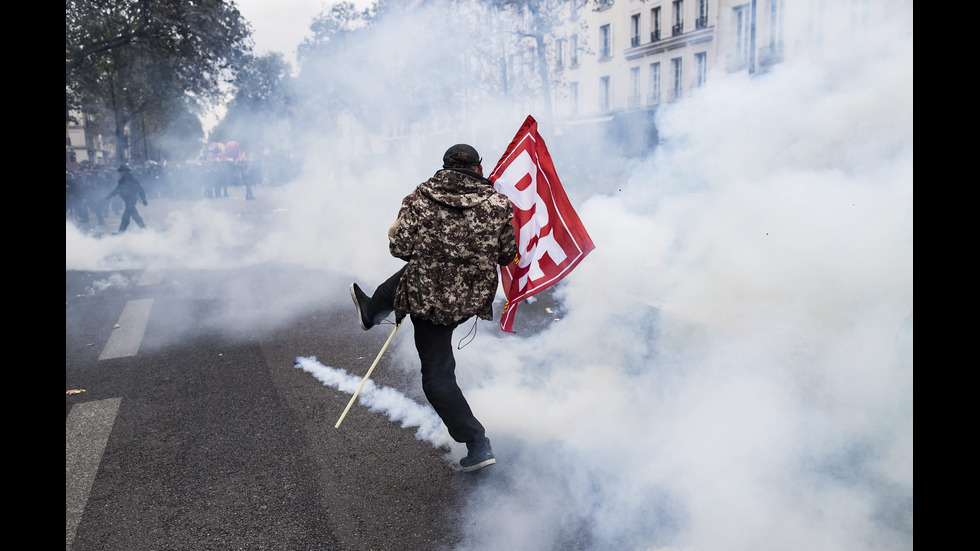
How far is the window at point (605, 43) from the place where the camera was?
2347 cm

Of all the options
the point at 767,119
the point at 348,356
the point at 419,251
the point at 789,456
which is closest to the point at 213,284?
the point at 348,356

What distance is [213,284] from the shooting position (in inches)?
312

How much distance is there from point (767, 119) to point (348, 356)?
11.8 ft

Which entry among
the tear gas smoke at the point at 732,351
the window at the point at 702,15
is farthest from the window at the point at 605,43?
the tear gas smoke at the point at 732,351

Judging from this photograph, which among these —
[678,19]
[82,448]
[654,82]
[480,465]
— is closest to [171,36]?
[82,448]

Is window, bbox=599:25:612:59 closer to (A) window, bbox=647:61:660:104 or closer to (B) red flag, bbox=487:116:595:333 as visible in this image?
(A) window, bbox=647:61:660:104

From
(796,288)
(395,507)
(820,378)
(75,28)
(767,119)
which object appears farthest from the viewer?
(75,28)

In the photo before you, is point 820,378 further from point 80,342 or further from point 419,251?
point 80,342

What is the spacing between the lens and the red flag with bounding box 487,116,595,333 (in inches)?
126

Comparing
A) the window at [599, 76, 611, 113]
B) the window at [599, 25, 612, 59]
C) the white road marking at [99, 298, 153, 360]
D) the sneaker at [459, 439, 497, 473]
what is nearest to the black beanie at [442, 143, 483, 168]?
the sneaker at [459, 439, 497, 473]

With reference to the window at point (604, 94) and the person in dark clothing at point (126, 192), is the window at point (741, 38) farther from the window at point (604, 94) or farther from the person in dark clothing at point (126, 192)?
the window at point (604, 94)

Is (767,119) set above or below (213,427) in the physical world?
above
